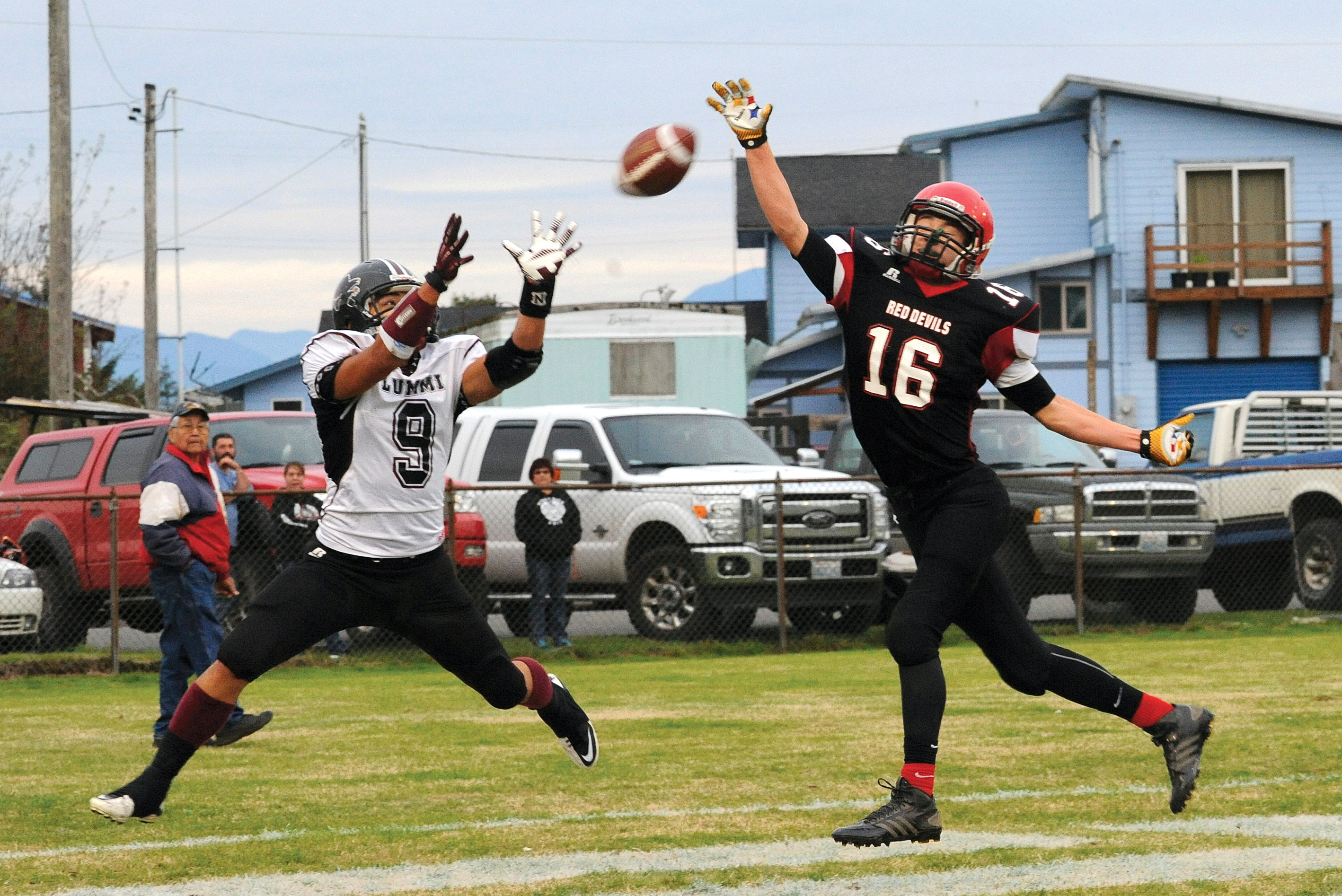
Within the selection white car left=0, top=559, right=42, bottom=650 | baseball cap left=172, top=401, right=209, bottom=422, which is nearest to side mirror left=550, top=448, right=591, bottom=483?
white car left=0, top=559, right=42, bottom=650

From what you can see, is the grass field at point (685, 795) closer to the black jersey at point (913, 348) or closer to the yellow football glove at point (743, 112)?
the black jersey at point (913, 348)

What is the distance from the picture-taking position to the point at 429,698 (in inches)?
476

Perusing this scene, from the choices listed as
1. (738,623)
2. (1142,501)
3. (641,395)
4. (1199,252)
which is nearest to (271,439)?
(738,623)

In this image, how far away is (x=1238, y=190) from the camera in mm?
32531

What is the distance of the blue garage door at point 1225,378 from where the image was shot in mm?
32562

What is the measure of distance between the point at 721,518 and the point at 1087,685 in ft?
29.7

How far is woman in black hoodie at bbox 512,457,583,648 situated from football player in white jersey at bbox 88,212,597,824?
8.74 meters

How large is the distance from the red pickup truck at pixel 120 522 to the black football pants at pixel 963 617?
933 centimetres

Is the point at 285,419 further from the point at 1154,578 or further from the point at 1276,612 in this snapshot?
the point at 1276,612

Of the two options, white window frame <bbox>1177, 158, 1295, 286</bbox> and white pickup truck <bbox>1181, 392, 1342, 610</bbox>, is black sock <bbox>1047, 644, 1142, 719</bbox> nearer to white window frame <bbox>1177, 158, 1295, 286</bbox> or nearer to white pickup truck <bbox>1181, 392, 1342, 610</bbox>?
white pickup truck <bbox>1181, 392, 1342, 610</bbox>

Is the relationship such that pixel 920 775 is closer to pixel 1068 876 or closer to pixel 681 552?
pixel 1068 876

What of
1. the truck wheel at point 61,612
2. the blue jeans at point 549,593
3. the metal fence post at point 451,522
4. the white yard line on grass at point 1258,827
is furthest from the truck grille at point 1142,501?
the truck wheel at point 61,612

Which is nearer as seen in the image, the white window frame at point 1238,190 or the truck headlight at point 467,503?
the truck headlight at point 467,503

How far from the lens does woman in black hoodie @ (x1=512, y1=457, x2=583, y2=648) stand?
14.8 metres
